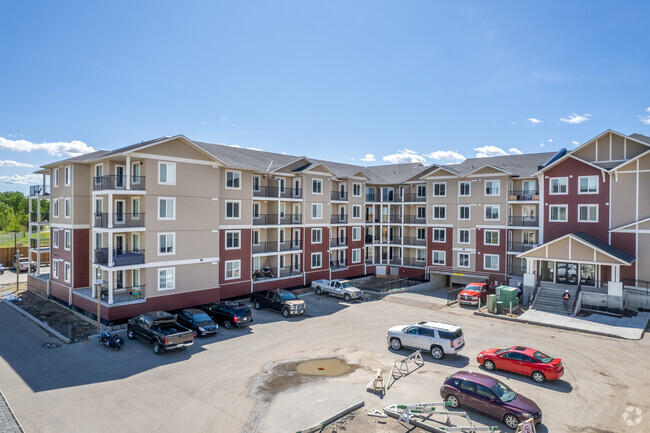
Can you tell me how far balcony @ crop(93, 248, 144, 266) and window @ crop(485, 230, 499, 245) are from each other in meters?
30.5

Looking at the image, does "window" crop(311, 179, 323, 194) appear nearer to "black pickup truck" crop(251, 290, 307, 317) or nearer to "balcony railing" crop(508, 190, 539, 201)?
"black pickup truck" crop(251, 290, 307, 317)

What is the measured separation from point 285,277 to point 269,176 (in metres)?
9.03

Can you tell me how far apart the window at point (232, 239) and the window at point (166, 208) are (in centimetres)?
494

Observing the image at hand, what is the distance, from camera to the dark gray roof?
2933cm

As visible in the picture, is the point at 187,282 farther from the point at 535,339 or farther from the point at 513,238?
the point at 513,238

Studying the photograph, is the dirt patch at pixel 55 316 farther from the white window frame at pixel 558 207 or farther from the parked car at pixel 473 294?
the white window frame at pixel 558 207

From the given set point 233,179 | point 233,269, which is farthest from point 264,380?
point 233,179

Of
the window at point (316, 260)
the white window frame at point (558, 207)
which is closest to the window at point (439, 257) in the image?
the white window frame at point (558, 207)

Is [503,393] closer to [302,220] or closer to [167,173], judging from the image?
[167,173]

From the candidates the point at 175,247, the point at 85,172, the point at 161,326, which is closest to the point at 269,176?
the point at 175,247

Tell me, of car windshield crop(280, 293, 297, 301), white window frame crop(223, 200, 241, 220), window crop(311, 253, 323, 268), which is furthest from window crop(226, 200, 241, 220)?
window crop(311, 253, 323, 268)

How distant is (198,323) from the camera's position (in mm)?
23281

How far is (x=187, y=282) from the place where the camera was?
93.1 ft

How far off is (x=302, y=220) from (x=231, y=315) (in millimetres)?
14231
